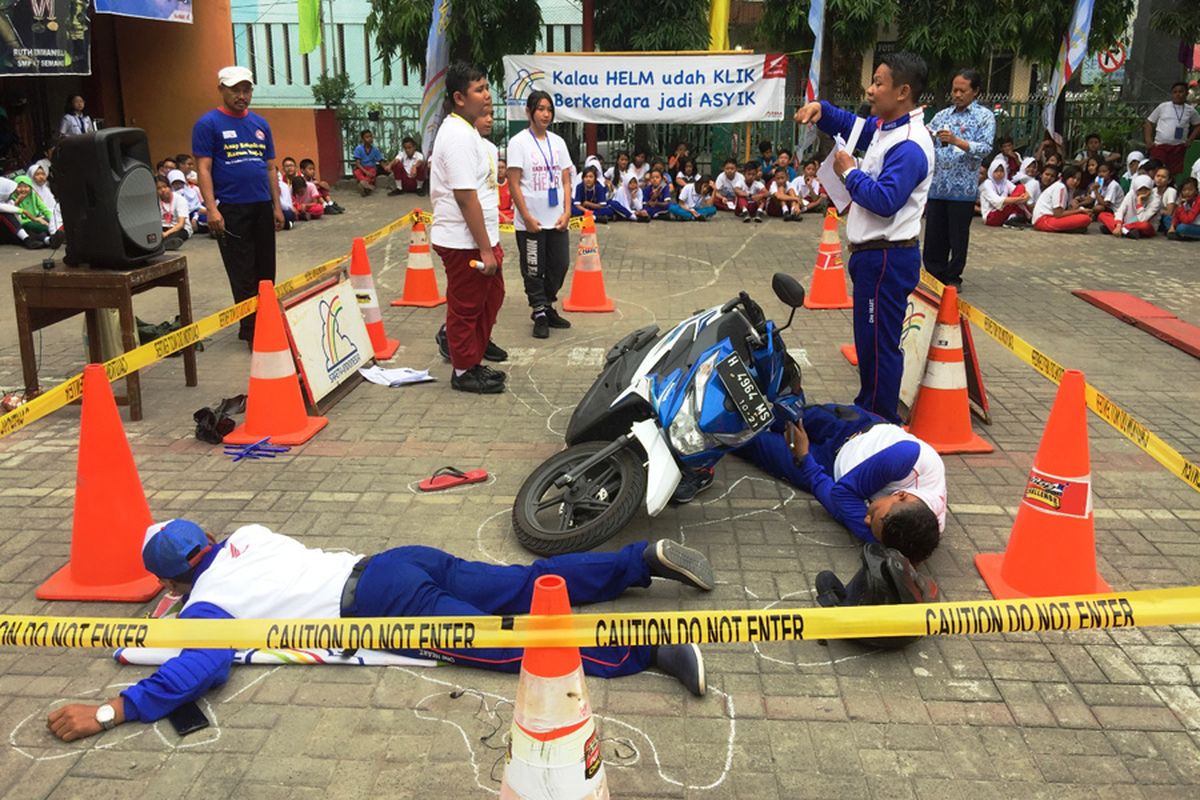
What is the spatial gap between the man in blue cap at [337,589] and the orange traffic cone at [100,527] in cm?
50

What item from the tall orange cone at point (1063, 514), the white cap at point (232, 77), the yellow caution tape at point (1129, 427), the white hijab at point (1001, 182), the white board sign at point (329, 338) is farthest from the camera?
the white hijab at point (1001, 182)

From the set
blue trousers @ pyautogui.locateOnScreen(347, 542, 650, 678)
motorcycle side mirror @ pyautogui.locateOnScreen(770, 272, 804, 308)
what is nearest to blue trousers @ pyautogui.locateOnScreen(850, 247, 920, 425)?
motorcycle side mirror @ pyautogui.locateOnScreen(770, 272, 804, 308)

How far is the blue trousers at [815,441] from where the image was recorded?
5133 millimetres

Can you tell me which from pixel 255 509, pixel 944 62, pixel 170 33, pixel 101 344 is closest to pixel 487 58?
pixel 170 33

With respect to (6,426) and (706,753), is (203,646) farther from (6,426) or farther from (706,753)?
(6,426)

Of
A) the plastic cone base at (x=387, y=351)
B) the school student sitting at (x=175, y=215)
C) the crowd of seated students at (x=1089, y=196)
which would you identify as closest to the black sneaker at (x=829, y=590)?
the plastic cone base at (x=387, y=351)

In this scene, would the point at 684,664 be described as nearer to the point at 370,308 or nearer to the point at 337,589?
the point at 337,589

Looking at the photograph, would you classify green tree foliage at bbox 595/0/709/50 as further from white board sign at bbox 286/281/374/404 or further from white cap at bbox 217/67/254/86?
white board sign at bbox 286/281/374/404

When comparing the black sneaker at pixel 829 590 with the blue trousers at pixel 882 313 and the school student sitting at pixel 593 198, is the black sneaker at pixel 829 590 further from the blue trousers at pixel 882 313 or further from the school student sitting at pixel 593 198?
the school student sitting at pixel 593 198

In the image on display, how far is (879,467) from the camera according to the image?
433 centimetres

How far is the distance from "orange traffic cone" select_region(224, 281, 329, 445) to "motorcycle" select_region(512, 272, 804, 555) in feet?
6.53

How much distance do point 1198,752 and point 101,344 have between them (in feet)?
21.4

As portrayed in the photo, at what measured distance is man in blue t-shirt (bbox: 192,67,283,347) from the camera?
725cm

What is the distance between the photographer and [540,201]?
805cm
